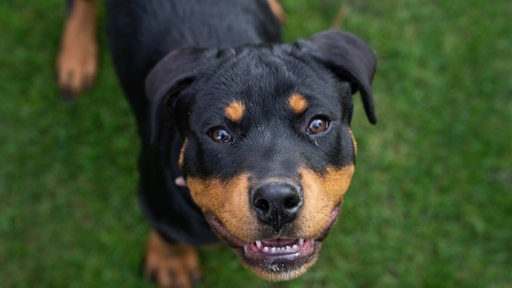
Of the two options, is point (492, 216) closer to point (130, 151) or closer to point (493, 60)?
point (493, 60)

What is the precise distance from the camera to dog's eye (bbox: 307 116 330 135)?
2756mm

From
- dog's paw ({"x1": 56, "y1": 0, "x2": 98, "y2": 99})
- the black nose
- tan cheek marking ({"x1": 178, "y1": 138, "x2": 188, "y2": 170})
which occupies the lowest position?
dog's paw ({"x1": 56, "y1": 0, "x2": 98, "y2": 99})

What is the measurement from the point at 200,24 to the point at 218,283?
1.93 m

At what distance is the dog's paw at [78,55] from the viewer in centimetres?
490

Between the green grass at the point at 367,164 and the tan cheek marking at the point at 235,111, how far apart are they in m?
1.99

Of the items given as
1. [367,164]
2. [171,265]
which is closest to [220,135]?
[171,265]

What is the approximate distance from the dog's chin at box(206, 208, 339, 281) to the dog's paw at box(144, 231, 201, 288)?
1.39 meters

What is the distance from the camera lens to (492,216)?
4590 millimetres

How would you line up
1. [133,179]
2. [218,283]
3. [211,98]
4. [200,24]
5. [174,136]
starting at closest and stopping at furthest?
[211,98] < [174,136] < [200,24] < [218,283] < [133,179]

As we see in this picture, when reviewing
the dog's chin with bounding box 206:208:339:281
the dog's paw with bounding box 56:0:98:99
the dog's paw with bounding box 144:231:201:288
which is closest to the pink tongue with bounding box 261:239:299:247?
the dog's chin with bounding box 206:208:339:281

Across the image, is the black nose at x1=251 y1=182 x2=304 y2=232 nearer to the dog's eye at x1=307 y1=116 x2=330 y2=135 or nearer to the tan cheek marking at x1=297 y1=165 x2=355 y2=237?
the tan cheek marking at x1=297 y1=165 x2=355 y2=237

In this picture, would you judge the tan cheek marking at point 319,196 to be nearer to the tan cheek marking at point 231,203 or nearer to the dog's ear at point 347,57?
the tan cheek marking at point 231,203

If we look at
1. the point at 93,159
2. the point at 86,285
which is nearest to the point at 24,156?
the point at 93,159

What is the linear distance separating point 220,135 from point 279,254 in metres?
0.63
